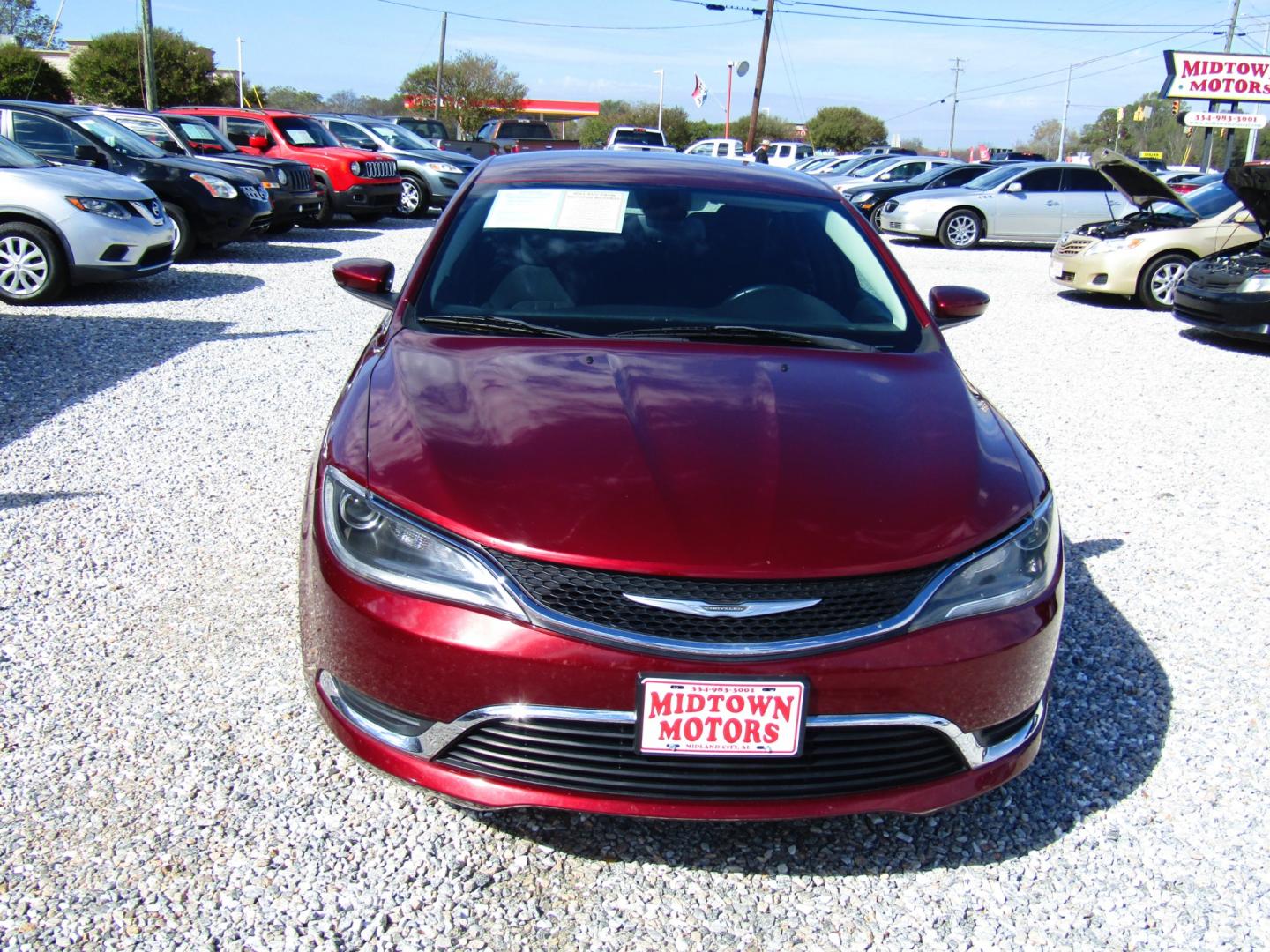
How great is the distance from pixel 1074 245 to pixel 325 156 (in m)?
10.8

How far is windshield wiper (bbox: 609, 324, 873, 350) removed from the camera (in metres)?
3.29

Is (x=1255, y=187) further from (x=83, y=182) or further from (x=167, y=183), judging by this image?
(x=167, y=183)

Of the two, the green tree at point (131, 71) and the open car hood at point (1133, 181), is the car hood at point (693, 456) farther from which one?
the green tree at point (131, 71)

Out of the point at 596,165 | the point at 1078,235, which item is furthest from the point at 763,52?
the point at 596,165

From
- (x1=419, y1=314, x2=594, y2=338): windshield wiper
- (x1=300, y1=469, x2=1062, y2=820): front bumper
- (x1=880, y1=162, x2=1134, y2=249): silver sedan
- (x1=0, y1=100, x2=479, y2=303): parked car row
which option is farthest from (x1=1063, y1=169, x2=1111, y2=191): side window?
(x1=300, y1=469, x2=1062, y2=820): front bumper

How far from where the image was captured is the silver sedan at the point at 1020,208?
60.6 feet

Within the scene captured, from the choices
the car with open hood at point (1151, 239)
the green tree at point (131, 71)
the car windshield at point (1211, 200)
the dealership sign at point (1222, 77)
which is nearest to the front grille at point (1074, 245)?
the car with open hood at point (1151, 239)

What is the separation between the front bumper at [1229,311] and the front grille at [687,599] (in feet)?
28.2

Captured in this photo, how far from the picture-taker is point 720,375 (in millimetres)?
3008

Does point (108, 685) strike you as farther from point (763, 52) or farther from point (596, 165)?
point (763, 52)

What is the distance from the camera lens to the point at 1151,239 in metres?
12.1

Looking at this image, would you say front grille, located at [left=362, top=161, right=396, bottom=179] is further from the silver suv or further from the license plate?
the license plate

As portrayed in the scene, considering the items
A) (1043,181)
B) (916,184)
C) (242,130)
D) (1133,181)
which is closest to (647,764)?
(1133,181)

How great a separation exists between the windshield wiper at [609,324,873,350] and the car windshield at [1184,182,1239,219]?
1042 centimetres
